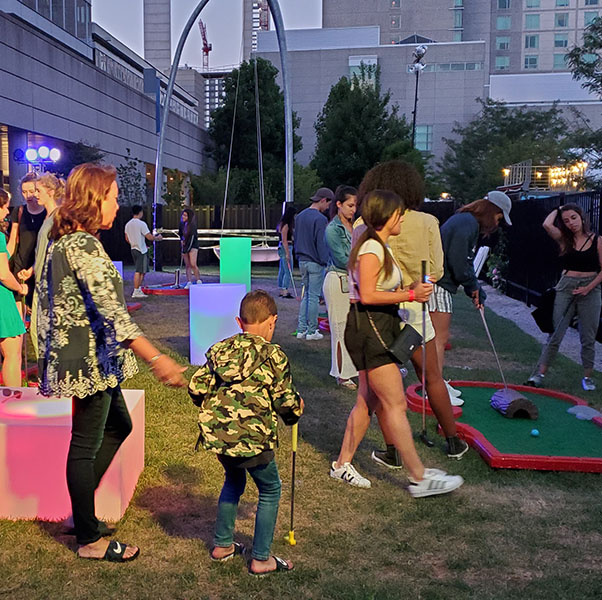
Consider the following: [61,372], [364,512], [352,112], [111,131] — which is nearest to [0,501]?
[61,372]

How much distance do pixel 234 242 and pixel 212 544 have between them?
1098 cm

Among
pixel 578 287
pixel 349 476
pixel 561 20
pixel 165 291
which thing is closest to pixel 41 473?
pixel 349 476

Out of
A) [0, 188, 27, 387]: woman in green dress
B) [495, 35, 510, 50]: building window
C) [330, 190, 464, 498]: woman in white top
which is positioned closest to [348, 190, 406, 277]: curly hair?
[330, 190, 464, 498]: woman in white top

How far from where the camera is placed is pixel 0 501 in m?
3.77

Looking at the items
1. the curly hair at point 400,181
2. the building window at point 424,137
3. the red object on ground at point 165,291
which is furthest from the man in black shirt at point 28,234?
the building window at point 424,137

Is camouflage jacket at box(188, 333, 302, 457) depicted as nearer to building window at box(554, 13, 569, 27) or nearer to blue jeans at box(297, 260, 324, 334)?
blue jeans at box(297, 260, 324, 334)

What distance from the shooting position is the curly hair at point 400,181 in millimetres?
4441

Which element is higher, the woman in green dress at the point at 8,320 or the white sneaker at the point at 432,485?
the woman in green dress at the point at 8,320

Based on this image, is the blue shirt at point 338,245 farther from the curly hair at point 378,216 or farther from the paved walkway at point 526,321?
the paved walkway at point 526,321

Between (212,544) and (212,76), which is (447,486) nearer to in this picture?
(212,544)

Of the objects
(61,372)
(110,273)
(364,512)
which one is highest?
(110,273)

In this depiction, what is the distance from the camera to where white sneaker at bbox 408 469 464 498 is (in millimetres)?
4082

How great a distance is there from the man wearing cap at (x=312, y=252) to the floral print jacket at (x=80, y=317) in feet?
18.9

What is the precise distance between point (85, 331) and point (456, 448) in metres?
2.77
